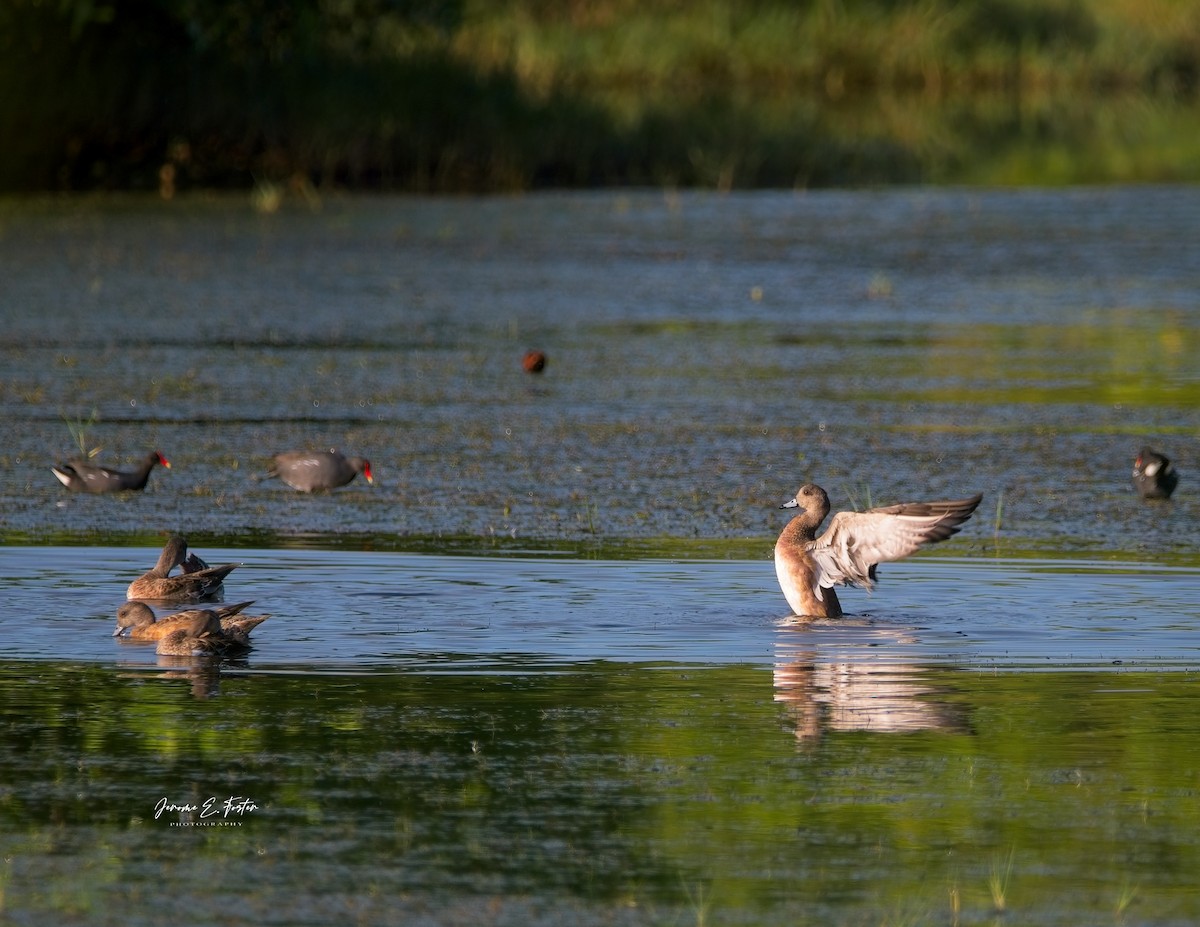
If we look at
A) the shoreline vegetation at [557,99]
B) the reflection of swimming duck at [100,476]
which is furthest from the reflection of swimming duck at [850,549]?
the shoreline vegetation at [557,99]

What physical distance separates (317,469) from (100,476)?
3.20 feet

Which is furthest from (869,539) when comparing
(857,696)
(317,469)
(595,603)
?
(317,469)

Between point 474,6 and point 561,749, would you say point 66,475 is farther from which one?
point 474,6

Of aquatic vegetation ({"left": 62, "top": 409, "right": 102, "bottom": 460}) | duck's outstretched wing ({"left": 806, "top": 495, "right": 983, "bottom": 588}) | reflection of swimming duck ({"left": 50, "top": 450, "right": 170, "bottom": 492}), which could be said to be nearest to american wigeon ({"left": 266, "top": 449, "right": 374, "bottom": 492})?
reflection of swimming duck ({"left": 50, "top": 450, "right": 170, "bottom": 492})

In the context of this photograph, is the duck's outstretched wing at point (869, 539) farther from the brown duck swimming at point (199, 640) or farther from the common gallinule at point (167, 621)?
the brown duck swimming at point (199, 640)

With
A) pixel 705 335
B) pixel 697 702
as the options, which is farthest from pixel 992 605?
pixel 705 335

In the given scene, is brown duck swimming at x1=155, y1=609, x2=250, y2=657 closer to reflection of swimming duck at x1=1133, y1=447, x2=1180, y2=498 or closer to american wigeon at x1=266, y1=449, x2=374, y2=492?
american wigeon at x1=266, y1=449, x2=374, y2=492

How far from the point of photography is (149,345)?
16781 mm

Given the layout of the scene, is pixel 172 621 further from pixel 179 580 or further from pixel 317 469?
pixel 317 469

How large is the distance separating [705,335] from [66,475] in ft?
22.9

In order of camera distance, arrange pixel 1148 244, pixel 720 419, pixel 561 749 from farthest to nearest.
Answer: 1. pixel 1148 244
2. pixel 720 419
3. pixel 561 749

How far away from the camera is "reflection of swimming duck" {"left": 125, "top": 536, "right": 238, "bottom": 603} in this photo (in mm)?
9070

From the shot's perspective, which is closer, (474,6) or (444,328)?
(444,328)

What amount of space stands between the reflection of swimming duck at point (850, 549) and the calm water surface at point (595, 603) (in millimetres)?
184
